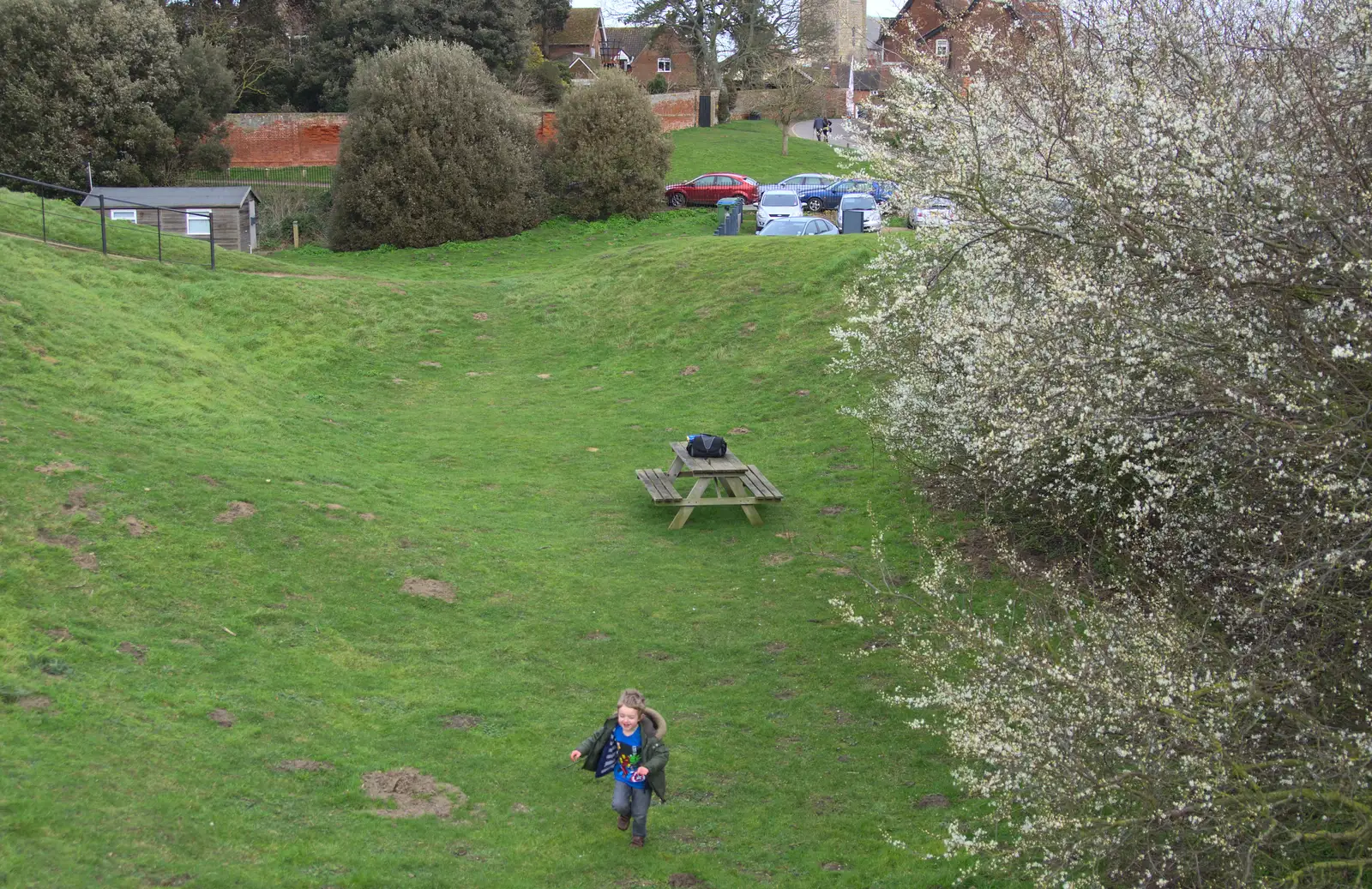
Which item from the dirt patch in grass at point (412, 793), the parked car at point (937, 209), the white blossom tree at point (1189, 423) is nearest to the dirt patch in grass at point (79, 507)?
the dirt patch in grass at point (412, 793)

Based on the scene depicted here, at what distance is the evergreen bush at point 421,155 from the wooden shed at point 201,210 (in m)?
3.75

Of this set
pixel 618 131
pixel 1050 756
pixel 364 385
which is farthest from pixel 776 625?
pixel 618 131

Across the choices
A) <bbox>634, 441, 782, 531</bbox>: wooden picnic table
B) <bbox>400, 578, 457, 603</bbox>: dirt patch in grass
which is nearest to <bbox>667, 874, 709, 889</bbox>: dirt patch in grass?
<bbox>400, 578, 457, 603</bbox>: dirt patch in grass

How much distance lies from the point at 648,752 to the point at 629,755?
0.61 ft

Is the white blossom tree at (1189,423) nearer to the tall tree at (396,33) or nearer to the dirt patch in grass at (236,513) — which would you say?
the dirt patch in grass at (236,513)

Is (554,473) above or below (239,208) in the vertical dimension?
below

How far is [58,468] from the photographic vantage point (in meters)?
13.1

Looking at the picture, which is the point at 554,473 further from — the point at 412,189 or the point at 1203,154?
the point at 412,189

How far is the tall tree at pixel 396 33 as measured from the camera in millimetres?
51781

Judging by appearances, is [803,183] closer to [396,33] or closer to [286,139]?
[396,33]

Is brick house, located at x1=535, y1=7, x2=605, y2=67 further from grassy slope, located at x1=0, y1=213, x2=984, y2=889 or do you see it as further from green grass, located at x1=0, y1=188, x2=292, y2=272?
grassy slope, located at x1=0, y1=213, x2=984, y2=889

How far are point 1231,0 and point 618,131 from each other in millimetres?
31715

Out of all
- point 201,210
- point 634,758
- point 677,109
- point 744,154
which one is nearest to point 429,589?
point 634,758

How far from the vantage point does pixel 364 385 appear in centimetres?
2350
